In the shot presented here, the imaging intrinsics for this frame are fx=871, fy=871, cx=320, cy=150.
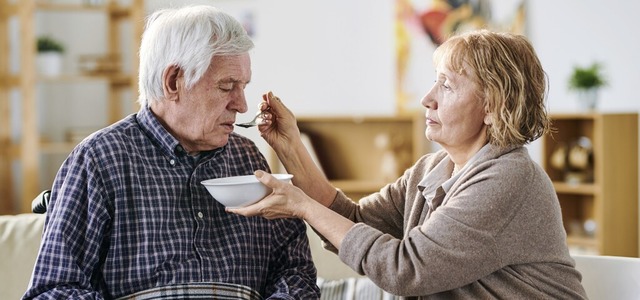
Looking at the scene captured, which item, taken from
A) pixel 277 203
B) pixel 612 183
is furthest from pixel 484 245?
pixel 612 183

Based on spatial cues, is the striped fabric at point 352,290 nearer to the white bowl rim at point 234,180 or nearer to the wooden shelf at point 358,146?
the white bowl rim at point 234,180

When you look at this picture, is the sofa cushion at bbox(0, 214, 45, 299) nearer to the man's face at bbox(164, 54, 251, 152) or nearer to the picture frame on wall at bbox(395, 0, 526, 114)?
the man's face at bbox(164, 54, 251, 152)

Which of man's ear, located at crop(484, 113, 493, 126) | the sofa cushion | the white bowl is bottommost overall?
the sofa cushion

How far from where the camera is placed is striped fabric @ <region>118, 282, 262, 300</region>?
1.82 m

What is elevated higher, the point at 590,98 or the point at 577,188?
the point at 590,98

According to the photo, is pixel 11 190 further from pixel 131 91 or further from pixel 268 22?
pixel 268 22

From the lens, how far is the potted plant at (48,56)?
545 centimetres

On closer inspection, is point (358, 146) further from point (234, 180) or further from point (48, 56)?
point (234, 180)

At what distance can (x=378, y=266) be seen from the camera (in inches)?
68.8

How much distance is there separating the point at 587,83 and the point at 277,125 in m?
2.82

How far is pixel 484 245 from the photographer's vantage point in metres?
1.72

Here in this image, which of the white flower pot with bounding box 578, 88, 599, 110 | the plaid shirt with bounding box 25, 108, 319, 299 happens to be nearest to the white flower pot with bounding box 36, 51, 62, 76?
the white flower pot with bounding box 578, 88, 599, 110

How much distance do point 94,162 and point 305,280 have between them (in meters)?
0.57

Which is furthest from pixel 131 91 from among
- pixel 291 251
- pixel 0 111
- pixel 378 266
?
pixel 378 266
